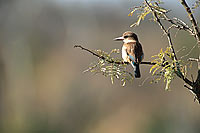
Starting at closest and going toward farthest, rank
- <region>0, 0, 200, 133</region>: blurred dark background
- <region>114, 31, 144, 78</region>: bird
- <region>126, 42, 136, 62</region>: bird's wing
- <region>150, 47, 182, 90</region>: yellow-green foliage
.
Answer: <region>150, 47, 182, 90</region>: yellow-green foliage < <region>114, 31, 144, 78</region>: bird < <region>126, 42, 136, 62</region>: bird's wing < <region>0, 0, 200, 133</region>: blurred dark background

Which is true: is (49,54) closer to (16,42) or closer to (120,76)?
(16,42)

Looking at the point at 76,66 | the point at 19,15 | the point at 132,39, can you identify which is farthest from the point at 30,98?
the point at 132,39

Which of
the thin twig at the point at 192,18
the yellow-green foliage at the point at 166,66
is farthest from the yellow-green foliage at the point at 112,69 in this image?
the thin twig at the point at 192,18

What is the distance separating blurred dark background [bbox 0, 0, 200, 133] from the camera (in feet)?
32.4

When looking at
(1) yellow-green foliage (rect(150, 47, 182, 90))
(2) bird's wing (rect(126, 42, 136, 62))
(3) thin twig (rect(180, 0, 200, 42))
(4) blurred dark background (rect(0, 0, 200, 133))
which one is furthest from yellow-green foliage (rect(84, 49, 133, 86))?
(4) blurred dark background (rect(0, 0, 200, 133))

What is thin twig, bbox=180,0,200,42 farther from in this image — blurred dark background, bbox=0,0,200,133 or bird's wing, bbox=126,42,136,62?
blurred dark background, bbox=0,0,200,133

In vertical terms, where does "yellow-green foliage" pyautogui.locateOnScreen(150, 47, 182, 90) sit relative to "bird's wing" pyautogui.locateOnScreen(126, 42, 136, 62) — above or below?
below

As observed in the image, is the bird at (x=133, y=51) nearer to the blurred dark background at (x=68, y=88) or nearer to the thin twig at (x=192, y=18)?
the thin twig at (x=192, y=18)

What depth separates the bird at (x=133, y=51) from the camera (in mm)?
1445

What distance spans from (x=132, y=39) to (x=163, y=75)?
744mm

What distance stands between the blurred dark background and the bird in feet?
22.6

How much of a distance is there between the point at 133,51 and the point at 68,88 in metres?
10.8

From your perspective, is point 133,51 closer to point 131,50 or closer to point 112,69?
point 131,50

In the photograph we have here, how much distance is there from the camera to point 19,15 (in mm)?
10320
